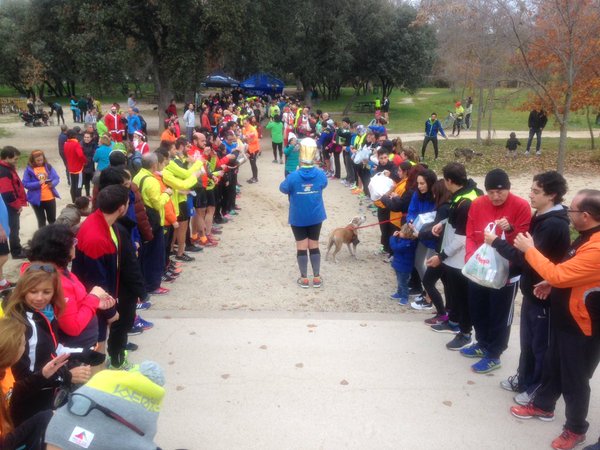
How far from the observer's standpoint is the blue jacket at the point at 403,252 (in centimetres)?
585

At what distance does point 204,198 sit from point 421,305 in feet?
12.9

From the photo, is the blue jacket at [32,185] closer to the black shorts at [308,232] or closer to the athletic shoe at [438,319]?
the black shorts at [308,232]

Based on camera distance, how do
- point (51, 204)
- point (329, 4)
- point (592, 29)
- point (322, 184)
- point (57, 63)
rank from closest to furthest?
1. point (322, 184)
2. point (51, 204)
3. point (592, 29)
4. point (329, 4)
5. point (57, 63)

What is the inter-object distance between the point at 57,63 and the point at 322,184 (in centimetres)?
4160

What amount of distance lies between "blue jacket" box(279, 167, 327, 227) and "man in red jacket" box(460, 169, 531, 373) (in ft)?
7.62

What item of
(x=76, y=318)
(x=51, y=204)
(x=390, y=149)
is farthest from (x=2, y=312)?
(x=390, y=149)

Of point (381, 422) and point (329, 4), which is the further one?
point (329, 4)

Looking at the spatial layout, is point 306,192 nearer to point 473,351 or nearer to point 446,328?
point 446,328

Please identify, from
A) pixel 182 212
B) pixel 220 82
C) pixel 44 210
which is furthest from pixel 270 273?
pixel 220 82

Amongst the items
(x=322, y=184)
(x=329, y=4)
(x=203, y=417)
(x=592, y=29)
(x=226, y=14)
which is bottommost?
(x=203, y=417)

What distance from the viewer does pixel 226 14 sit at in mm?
19016

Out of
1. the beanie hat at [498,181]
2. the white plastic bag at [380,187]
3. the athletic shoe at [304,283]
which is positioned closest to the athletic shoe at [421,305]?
the athletic shoe at [304,283]

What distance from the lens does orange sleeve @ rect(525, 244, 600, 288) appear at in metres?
3.21

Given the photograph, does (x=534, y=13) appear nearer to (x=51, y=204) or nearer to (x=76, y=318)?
(x=51, y=204)
